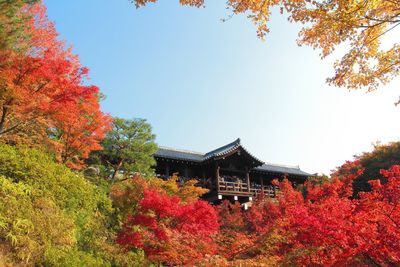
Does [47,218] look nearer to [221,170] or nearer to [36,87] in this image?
[36,87]

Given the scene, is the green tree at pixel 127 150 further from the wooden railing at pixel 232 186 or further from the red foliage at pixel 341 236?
the red foliage at pixel 341 236

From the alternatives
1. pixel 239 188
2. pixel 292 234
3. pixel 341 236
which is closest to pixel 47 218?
pixel 292 234

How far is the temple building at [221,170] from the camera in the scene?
23453 mm

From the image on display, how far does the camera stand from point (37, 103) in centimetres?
1113

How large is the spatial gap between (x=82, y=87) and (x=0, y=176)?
4460mm

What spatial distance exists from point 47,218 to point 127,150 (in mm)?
9829

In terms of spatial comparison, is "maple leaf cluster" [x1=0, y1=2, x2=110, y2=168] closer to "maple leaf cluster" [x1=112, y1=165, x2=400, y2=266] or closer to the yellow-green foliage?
the yellow-green foliage

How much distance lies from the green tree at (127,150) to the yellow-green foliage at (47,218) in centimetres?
514

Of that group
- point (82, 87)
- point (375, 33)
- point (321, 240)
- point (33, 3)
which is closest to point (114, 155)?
point (82, 87)

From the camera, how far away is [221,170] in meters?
25.5

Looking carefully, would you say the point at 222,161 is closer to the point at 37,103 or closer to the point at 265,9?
the point at 37,103

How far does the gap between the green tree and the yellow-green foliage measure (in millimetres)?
5137

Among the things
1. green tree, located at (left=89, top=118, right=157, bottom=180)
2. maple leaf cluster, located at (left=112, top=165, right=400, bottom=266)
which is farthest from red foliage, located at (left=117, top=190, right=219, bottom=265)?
green tree, located at (left=89, top=118, right=157, bottom=180)

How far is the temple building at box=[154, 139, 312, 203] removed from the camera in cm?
2345
